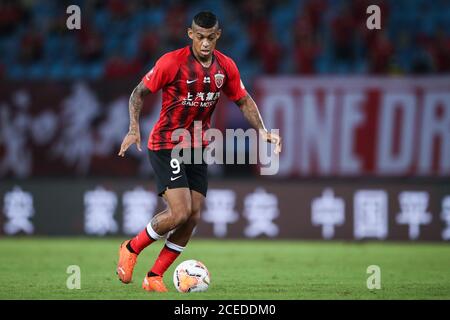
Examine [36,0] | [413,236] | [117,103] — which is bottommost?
[413,236]

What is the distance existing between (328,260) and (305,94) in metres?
3.10

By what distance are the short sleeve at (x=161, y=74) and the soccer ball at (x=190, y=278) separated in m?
1.53

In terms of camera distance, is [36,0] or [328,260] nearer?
[328,260]

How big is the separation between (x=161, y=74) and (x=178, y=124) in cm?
47

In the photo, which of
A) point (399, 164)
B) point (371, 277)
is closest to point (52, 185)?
point (399, 164)

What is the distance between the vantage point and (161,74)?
8.31 m

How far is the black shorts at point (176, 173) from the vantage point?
8.34 m

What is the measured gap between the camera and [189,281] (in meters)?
8.27

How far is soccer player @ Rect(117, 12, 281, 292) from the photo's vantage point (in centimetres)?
830

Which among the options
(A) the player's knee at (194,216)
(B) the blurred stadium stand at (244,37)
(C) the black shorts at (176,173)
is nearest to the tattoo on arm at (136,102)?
(C) the black shorts at (176,173)

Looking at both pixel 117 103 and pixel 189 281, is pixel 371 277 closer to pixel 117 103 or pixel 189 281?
pixel 189 281

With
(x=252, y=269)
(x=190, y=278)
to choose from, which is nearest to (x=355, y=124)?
(x=252, y=269)

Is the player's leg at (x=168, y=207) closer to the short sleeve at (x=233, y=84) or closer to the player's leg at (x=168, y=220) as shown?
the player's leg at (x=168, y=220)
